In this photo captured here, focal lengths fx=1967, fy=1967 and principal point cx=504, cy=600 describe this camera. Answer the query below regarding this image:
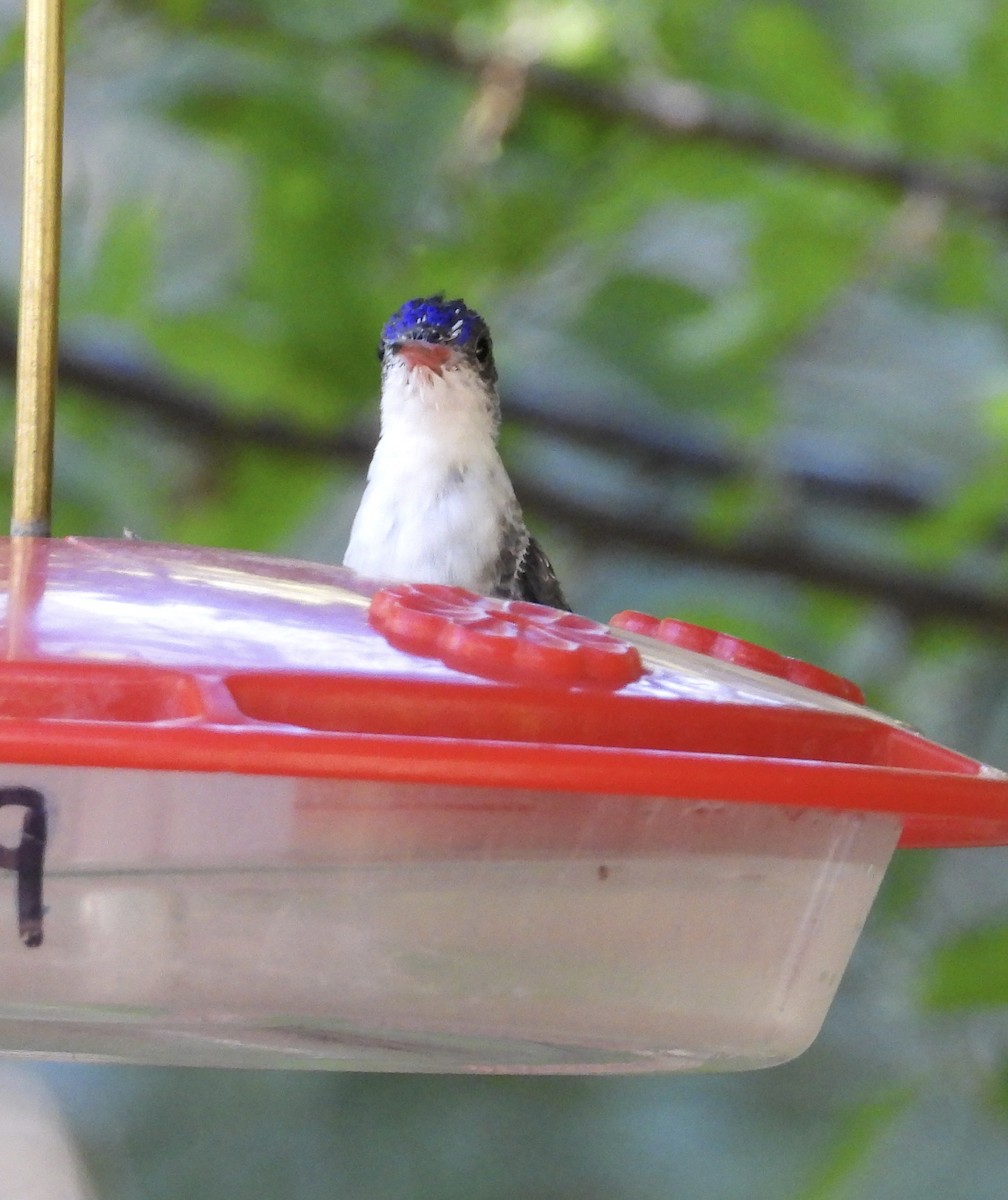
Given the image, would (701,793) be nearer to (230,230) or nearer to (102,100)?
(102,100)

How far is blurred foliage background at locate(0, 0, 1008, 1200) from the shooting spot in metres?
3.92

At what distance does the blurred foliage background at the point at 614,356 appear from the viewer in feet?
12.8

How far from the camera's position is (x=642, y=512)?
4.61m

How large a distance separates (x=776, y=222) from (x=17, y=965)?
2983 millimetres

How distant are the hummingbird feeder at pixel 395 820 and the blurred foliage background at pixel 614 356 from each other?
2047 millimetres

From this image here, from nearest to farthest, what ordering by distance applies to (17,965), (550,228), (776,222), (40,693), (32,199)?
(40,693) → (17,965) → (32,199) → (776,222) → (550,228)

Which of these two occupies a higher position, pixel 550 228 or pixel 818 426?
pixel 550 228

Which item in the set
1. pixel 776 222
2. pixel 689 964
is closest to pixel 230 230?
pixel 776 222

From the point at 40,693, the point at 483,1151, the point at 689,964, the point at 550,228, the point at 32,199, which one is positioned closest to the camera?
the point at 40,693

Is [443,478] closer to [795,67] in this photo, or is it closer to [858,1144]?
[858,1144]

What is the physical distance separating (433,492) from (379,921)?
1411mm

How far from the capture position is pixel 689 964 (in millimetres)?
1594

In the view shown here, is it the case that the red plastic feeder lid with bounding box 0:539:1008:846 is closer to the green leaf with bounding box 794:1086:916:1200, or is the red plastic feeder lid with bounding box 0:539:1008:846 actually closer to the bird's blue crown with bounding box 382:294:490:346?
the bird's blue crown with bounding box 382:294:490:346

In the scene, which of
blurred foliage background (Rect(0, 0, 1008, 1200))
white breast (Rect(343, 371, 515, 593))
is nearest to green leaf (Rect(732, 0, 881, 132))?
blurred foliage background (Rect(0, 0, 1008, 1200))
